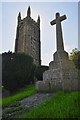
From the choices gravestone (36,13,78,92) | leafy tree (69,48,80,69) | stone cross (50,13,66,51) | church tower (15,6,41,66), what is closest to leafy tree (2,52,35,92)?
leafy tree (69,48,80,69)

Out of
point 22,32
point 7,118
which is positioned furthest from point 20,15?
point 7,118

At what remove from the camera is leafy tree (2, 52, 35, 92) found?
21594 mm

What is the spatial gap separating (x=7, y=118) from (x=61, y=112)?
5.93ft

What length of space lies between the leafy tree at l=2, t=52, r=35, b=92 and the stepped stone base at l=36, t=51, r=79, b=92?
9385 millimetres

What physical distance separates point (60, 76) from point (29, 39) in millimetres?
42504

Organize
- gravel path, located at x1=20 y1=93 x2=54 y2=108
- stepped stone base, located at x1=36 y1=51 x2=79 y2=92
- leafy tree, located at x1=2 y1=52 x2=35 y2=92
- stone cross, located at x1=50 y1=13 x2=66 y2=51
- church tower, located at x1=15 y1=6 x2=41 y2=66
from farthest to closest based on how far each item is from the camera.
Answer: church tower, located at x1=15 y1=6 x2=41 y2=66, leafy tree, located at x1=2 y1=52 x2=35 y2=92, stone cross, located at x1=50 y1=13 x2=66 y2=51, stepped stone base, located at x1=36 y1=51 x2=79 y2=92, gravel path, located at x1=20 y1=93 x2=54 y2=108

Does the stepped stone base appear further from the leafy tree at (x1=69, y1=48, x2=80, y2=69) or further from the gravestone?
the leafy tree at (x1=69, y1=48, x2=80, y2=69)

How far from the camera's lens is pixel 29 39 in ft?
177

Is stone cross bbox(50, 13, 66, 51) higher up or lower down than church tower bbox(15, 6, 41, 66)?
lower down

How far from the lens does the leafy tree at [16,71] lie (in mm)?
21594

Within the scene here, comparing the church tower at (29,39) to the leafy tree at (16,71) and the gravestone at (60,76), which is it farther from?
the gravestone at (60,76)

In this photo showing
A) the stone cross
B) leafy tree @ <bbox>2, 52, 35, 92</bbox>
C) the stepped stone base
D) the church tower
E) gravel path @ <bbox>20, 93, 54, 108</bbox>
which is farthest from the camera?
the church tower

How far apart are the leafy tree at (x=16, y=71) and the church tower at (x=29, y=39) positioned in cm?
2826

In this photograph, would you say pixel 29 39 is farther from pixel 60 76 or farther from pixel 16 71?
pixel 60 76
